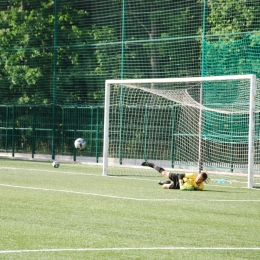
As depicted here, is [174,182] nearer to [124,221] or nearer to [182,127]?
[124,221]

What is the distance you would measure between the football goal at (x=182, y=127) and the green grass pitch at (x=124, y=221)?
14.8 feet

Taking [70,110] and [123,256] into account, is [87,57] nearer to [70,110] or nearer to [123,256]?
[70,110]

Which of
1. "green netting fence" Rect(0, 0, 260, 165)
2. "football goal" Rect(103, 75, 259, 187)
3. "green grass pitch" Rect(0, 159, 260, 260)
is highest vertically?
"green netting fence" Rect(0, 0, 260, 165)

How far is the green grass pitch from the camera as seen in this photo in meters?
8.59

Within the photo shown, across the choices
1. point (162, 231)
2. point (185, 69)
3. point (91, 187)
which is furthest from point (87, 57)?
point (162, 231)

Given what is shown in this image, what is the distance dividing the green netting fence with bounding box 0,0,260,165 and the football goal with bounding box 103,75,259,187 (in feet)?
3.95

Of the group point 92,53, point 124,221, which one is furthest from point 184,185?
point 92,53

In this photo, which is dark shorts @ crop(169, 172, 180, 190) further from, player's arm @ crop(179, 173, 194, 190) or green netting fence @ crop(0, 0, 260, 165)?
green netting fence @ crop(0, 0, 260, 165)

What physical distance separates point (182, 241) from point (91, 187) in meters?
8.04

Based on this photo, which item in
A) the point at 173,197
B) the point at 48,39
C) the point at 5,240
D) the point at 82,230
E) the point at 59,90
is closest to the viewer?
the point at 5,240

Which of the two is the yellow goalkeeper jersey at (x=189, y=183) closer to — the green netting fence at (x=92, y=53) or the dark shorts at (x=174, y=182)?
the dark shorts at (x=174, y=182)

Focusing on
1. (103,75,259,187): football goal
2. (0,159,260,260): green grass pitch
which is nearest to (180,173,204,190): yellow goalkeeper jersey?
(0,159,260,260): green grass pitch

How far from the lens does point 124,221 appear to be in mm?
11180

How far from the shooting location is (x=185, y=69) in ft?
Answer: 98.3
